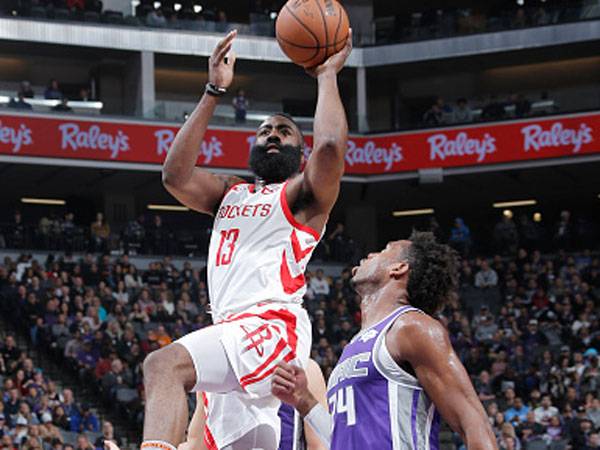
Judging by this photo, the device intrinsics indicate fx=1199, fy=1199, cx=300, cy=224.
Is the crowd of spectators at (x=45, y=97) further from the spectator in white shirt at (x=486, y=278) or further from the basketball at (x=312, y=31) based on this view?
the basketball at (x=312, y=31)

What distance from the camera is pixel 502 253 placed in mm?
29109

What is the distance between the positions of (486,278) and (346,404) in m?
22.0

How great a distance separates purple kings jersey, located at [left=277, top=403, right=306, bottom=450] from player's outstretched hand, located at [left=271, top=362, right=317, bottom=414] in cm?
73

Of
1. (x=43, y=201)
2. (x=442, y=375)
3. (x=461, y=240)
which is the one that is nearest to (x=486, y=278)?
(x=461, y=240)

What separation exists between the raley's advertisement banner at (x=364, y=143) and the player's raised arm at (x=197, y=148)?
20.9 m

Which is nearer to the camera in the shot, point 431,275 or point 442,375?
point 442,375

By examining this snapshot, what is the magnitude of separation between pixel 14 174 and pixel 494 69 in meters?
13.8

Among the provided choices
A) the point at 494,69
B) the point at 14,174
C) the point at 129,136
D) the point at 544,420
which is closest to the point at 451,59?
the point at 494,69

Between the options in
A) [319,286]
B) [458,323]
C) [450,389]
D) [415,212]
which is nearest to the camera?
→ [450,389]

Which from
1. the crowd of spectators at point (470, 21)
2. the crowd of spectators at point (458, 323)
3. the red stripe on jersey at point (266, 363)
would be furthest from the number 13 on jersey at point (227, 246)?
the crowd of spectators at point (470, 21)

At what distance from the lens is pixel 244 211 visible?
6.57m

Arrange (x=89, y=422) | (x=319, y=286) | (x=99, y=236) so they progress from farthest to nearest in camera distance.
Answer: (x=99, y=236)
(x=319, y=286)
(x=89, y=422)

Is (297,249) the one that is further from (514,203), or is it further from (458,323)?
(514,203)

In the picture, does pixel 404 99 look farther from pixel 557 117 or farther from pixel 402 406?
pixel 402 406
